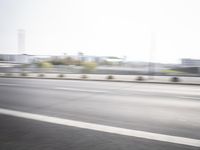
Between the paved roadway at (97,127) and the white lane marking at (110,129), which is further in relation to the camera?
the white lane marking at (110,129)

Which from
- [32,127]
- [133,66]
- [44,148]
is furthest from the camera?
[133,66]

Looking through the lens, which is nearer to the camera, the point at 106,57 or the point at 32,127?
the point at 32,127

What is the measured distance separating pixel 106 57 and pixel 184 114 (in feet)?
176

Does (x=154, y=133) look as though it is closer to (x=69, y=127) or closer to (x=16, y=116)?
(x=69, y=127)

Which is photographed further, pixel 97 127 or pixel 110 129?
pixel 97 127

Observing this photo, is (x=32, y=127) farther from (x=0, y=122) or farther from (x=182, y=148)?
(x=182, y=148)

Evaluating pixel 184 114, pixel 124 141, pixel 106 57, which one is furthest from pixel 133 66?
pixel 124 141

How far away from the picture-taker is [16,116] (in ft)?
18.1

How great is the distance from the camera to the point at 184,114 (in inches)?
228

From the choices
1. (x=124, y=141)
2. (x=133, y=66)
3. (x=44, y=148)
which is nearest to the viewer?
(x=44, y=148)

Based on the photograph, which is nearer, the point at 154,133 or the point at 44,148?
the point at 44,148

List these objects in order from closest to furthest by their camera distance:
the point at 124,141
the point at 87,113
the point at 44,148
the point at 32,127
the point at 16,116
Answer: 1. the point at 44,148
2. the point at 124,141
3. the point at 32,127
4. the point at 16,116
5. the point at 87,113

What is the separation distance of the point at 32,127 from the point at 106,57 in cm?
5516

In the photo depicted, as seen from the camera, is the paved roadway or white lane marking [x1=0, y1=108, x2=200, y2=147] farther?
white lane marking [x1=0, y1=108, x2=200, y2=147]
